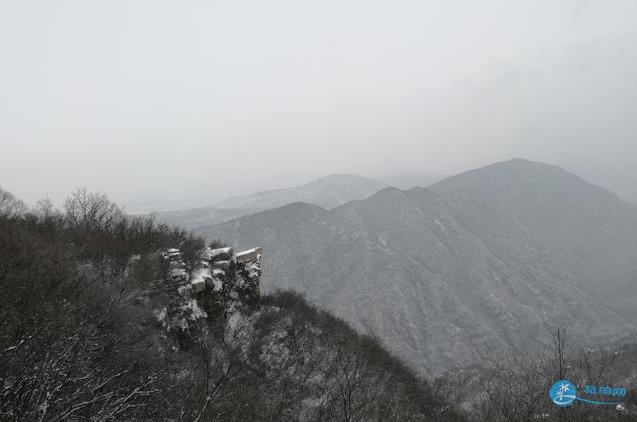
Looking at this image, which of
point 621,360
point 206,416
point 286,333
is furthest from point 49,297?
point 621,360

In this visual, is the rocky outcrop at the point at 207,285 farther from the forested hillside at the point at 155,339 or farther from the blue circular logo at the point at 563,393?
the blue circular logo at the point at 563,393

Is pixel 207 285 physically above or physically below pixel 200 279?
below

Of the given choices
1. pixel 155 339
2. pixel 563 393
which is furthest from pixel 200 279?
pixel 563 393

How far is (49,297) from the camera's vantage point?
11.5m

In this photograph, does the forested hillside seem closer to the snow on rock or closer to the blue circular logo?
the snow on rock

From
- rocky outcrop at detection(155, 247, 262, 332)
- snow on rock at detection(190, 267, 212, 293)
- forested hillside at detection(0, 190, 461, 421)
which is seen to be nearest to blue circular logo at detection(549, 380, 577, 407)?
forested hillside at detection(0, 190, 461, 421)

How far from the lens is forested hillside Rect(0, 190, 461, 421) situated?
22.0 feet

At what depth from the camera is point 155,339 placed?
16625 millimetres

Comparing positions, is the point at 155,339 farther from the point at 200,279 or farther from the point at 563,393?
the point at 563,393

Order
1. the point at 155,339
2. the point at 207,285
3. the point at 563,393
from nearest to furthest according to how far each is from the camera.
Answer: the point at 563,393
the point at 155,339
the point at 207,285

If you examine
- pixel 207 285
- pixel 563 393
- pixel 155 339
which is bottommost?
pixel 563 393

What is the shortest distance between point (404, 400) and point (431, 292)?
157340 mm

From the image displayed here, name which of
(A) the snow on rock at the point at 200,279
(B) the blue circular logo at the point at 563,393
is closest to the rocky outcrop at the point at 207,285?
(A) the snow on rock at the point at 200,279

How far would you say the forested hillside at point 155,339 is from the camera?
6695mm
